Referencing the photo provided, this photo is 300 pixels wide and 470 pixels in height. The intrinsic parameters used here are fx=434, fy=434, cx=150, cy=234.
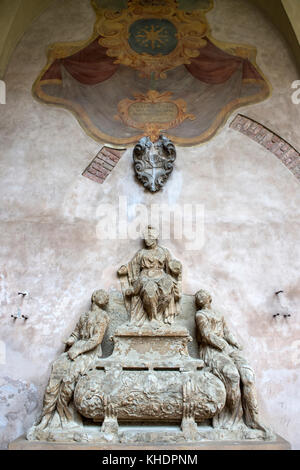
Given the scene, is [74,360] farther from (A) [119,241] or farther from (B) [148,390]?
(A) [119,241]

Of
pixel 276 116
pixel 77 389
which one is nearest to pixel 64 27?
pixel 276 116

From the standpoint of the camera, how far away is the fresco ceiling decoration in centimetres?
722

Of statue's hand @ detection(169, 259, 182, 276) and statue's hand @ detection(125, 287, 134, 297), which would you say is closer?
statue's hand @ detection(125, 287, 134, 297)

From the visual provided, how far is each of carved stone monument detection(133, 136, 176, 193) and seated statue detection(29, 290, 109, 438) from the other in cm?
199

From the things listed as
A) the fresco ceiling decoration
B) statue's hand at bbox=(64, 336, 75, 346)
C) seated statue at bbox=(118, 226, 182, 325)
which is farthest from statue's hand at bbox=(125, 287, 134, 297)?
the fresco ceiling decoration

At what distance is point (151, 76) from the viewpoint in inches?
296

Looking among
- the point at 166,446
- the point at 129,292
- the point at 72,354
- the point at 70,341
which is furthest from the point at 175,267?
the point at 166,446

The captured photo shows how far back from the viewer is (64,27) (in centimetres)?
763

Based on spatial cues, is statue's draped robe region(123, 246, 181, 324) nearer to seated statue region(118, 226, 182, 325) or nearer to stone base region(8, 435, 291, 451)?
seated statue region(118, 226, 182, 325)

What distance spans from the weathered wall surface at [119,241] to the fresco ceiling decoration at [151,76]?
0.25 m

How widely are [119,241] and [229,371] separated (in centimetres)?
253

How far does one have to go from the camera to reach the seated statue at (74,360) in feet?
16.3

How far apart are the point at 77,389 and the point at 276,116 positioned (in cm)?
517
